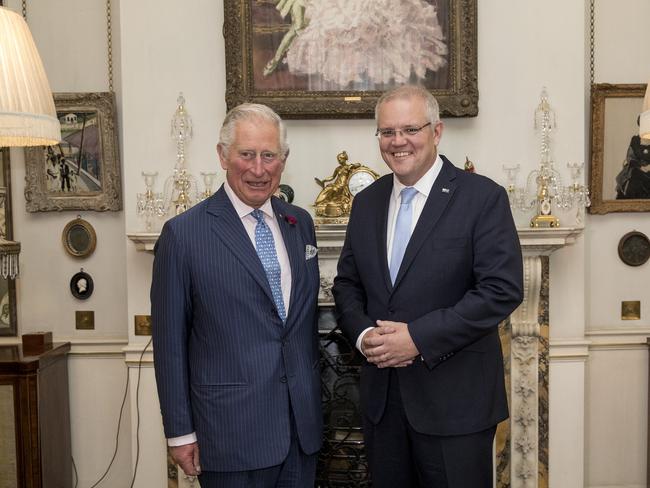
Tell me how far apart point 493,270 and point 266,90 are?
179 centimetres

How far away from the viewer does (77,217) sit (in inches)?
143

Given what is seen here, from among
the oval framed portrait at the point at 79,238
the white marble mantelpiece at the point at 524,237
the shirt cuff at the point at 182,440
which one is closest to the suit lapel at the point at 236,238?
the shirt cuff at the point at 182,440

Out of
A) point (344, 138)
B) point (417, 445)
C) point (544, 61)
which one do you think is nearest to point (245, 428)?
point (417, 445)

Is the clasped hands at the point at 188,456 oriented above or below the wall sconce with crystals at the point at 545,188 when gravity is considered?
below

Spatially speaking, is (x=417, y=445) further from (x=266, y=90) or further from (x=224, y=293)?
(x=266, y=90)

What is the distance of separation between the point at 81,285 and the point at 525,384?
2394 millimetres

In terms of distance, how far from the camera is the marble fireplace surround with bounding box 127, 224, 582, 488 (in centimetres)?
328

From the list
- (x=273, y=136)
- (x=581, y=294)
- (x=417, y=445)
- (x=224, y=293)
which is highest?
(x=273, y=136)

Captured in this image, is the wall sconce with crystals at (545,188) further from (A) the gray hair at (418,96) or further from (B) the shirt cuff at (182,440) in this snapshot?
(B) the shirt cuff at (182,440)

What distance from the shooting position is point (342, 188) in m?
3.24

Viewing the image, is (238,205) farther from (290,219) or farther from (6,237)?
(6,237)

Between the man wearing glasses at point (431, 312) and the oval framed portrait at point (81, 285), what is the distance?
6.63ft

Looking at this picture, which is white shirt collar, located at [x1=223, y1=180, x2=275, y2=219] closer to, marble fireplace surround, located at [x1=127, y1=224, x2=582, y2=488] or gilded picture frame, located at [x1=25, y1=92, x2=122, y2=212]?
marble fireplace surround, located at [x1=127, y1=224, x2=582, y2=488]

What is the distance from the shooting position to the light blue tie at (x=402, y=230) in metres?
2.08
